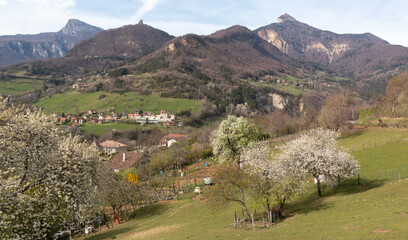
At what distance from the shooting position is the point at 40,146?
21.2 m

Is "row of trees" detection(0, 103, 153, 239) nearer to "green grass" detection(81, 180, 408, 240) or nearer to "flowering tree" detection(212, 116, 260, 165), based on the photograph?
"green grass" detection(81, 180, 408, 240)

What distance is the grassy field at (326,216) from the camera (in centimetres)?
1898

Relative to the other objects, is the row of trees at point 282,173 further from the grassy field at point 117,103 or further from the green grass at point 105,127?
the grassy field at point 117,103

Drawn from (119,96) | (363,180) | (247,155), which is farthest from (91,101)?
(363,180)

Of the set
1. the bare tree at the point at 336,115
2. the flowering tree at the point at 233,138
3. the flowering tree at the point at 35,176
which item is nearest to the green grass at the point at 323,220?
the flowering tree at the point at 35,176

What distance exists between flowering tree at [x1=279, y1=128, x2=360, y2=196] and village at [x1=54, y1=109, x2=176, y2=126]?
423ft

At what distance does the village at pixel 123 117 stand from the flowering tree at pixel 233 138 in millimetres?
111013

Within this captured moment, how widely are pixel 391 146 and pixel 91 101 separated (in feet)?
591

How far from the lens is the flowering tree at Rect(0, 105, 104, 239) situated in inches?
738

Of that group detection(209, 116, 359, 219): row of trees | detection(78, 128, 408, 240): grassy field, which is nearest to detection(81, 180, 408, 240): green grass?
detection(78, 128, 408, 240): grassy field

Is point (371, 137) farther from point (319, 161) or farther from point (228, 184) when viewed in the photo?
point (228, 184)

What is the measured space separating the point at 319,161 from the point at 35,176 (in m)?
29.4

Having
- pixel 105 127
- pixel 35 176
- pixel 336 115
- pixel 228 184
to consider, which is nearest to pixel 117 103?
pixel 105 127

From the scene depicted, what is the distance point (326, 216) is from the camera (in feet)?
81.2
